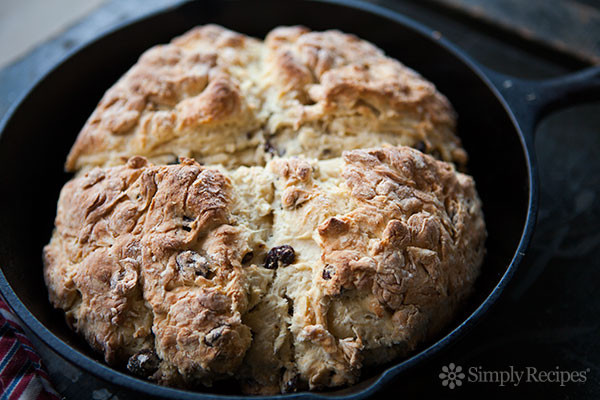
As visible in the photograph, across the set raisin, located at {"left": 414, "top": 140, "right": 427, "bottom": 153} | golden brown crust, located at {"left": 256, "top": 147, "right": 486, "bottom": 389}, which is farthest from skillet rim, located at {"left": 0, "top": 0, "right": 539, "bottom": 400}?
raisin, located at {"left": 414, "top": 140, "right": 427, "bottom": 153}

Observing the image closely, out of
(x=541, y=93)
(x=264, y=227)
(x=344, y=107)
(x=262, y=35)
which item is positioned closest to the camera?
(x=264, y=227)

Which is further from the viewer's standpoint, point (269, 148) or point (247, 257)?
point (269, 148)

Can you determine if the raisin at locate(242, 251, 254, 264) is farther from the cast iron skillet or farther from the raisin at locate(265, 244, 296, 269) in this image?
the cast iron skillet

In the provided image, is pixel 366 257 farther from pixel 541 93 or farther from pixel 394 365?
pixel 541 93

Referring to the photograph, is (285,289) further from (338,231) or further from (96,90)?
(96,90)

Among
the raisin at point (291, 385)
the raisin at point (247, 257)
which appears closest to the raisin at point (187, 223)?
the raisin at point (247, 257)

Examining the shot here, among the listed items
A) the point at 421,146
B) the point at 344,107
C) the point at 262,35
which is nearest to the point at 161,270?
the point at 344,107
